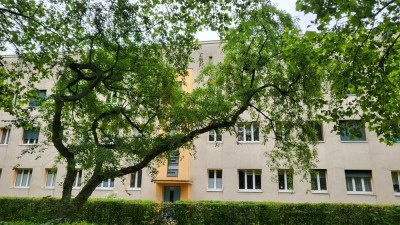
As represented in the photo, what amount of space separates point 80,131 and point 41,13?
4262 millimetres

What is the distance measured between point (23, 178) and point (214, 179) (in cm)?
1447

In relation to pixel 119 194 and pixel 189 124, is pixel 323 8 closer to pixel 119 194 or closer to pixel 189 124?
pixel 189 124

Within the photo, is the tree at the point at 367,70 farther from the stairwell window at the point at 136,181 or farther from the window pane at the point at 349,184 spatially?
the stairwell window at the point at 136,181

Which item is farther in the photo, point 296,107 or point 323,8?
point 296,107

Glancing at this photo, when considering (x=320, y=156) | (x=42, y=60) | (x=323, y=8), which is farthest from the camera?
(x=320, y=156)

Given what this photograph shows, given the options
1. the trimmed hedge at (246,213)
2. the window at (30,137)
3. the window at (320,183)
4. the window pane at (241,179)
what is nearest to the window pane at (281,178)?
the window at (320,183)

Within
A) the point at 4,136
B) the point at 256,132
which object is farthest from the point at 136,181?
the point at 4,136

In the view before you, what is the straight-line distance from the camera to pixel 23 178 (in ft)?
81.0

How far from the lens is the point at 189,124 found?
40.0 ft

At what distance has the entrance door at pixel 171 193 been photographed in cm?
2256

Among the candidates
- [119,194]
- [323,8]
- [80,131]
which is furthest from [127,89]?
[119,194]

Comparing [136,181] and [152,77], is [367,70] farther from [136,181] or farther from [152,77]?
[136,181]

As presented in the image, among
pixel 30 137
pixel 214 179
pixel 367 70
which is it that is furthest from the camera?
pixel 30 137

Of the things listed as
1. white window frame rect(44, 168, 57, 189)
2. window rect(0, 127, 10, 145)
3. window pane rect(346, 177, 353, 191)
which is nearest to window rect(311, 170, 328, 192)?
window pane rect(346, 177, 353, 191)
